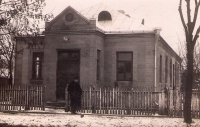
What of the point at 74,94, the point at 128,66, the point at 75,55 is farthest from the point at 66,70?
the point at 128,66

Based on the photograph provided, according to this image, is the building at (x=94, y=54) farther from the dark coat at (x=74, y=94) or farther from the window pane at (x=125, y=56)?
the dark coat at (x=74, y=94)

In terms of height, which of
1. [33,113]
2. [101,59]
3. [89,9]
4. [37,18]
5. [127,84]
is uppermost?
[89,9]

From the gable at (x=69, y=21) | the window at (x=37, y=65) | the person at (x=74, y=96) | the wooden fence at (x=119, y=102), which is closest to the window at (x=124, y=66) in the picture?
the gable at (x=69, y=21)

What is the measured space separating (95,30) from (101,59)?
103 inches

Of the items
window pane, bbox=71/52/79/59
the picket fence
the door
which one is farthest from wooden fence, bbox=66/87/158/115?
window pane, bbox=71/52/79/59

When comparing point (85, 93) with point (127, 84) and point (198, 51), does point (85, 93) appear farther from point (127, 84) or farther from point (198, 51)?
point (198, 51)

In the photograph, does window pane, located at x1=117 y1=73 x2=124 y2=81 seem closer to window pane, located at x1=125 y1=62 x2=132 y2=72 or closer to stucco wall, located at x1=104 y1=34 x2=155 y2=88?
stucco wall, located at x1=104 y1=34 x2=155 y2=88

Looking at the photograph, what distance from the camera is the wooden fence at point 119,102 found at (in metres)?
16.1

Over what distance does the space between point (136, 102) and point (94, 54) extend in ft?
15.9

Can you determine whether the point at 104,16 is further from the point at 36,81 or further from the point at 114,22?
the point at 36,81

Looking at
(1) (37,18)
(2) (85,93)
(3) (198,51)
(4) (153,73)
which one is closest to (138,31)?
(4) (153,73)

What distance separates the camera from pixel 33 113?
16.5 m

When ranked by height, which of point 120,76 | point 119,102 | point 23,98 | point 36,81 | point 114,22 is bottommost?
point 119,102

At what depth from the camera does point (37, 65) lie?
2392 cm
